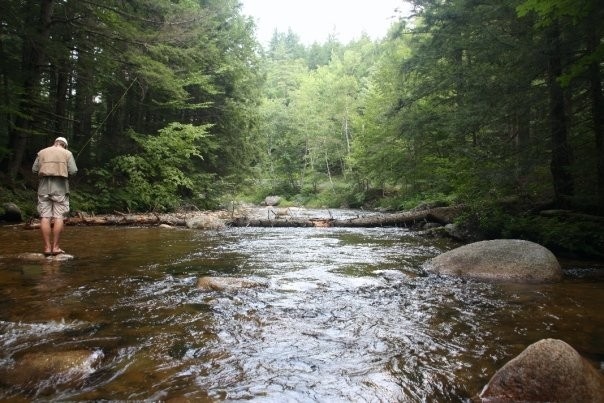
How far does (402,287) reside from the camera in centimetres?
562

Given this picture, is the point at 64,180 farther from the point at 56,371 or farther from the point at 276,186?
the point at 276,186

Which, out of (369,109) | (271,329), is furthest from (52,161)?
(369,109)

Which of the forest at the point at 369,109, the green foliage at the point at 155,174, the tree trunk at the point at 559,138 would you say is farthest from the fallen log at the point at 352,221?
the tree trunk at the point at 559,138

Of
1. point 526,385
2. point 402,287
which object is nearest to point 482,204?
point 402,287

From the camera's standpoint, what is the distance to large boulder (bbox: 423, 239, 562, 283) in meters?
6.16

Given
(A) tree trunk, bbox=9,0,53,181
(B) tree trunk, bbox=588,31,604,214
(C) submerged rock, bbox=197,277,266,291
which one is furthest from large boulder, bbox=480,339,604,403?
(A) tree trunk, bbox=9,0,53,181

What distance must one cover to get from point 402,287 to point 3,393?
14.8 ft

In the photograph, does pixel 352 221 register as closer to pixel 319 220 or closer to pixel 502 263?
pixel 319 220

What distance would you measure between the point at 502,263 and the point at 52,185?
7680 mm

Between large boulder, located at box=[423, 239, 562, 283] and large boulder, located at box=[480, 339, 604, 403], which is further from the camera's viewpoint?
large boulder, located at box=[423, 239, 562, 283]

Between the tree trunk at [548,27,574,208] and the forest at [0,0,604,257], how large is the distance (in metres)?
0.03

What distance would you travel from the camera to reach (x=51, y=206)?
701cm

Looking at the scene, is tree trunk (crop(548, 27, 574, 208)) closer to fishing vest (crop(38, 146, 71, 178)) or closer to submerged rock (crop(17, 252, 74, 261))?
fishing vest (crop(38, 146, 71, 178))

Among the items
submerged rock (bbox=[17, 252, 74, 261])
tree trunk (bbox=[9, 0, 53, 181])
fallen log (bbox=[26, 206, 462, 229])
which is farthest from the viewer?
fallen log (bbox=[26, 206, 462, 229])
